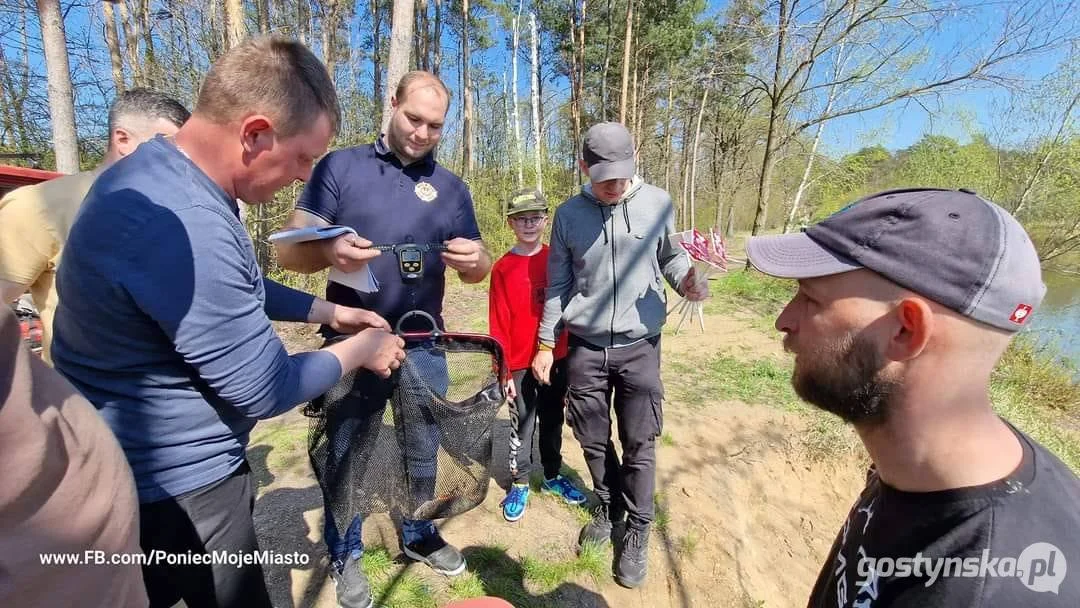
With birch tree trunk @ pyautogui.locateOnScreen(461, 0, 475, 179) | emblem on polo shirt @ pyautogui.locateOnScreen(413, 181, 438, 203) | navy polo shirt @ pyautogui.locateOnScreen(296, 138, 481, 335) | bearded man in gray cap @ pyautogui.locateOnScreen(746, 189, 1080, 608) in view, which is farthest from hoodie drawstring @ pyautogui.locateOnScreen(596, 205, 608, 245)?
birch tree trunk @ pyautogui.locateOnScreen(461, 0, 475, 179)

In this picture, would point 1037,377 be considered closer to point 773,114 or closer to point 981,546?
point 773,114

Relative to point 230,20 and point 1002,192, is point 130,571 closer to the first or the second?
point 230,20

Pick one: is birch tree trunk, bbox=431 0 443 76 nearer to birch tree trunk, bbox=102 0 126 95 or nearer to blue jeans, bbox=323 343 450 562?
birch tree trunk, bbox=102 0 126 95

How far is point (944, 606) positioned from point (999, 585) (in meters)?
0.09

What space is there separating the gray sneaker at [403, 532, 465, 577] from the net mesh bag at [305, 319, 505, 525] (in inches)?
19.7

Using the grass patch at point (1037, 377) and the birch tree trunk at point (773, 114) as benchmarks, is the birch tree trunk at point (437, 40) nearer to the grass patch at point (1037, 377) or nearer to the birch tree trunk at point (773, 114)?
the birch tree trunk at point (773, 114)

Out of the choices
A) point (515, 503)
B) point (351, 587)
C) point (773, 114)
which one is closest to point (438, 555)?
point (351, 587)

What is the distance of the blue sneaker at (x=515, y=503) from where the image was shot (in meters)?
3.08

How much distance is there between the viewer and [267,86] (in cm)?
119

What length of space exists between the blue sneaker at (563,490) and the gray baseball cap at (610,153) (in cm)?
209

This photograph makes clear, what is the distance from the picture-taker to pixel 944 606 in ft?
2.67

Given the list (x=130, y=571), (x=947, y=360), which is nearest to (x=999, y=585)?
(x=947, y=360)

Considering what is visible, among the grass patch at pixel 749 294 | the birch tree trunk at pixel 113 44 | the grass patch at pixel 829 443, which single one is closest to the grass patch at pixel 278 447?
the grass patch at pixel 829 443

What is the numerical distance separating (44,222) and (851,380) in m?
2.73
